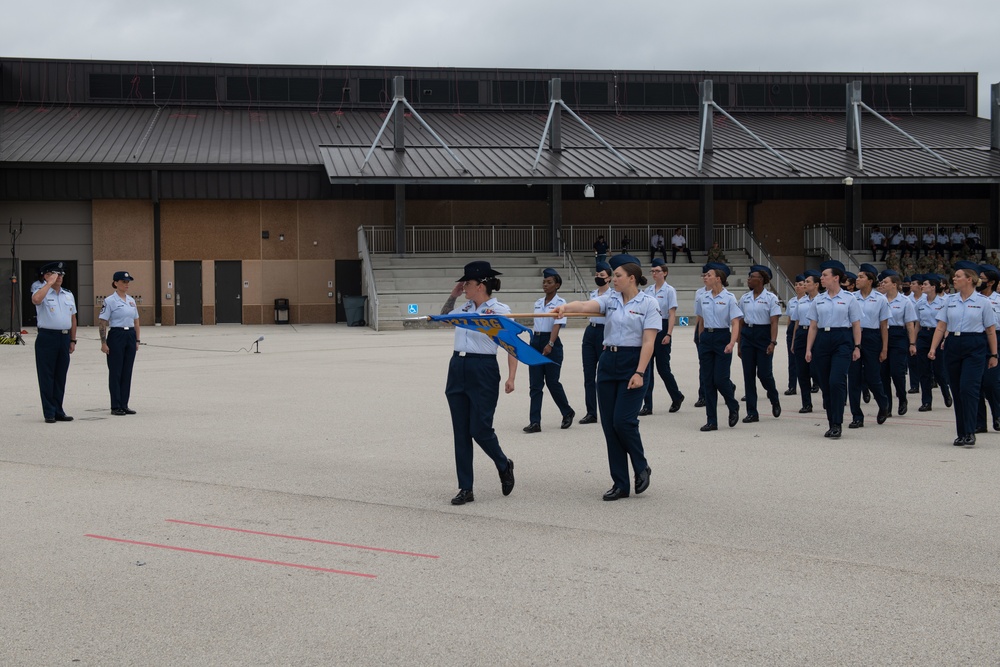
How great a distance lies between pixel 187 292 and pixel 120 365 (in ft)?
82.4

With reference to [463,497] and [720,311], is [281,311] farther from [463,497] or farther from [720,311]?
[463,497]

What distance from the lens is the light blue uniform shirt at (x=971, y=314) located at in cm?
1073

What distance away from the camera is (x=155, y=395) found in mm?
15156

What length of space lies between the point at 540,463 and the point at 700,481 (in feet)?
5.13

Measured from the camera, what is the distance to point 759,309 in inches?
513

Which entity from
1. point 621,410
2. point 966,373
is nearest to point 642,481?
point 621,410

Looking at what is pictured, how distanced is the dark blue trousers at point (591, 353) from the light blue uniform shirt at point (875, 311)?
10.7ft

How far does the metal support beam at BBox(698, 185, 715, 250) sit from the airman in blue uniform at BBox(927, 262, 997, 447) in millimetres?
28481

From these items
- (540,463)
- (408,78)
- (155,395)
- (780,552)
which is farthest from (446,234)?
(780,552)

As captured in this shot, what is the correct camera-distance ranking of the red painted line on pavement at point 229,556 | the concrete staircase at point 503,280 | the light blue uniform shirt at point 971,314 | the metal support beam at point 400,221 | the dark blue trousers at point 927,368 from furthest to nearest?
the metal support beam at point 400,221
the concrete staircase at point 503,280
the dark blue trousers at point 927,368
the light blue uniform shirt at point 971,314
the red painted line on pavement at point 229,556

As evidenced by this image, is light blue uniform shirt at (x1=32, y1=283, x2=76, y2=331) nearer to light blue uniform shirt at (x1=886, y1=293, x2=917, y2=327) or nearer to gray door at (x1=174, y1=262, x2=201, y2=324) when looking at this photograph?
light blue uniform shirt at (x1=886, y1=293, x2=917, y2=327)

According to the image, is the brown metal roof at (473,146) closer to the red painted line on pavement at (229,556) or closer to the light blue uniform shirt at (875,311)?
the light blue uniform shirt at (875,311)

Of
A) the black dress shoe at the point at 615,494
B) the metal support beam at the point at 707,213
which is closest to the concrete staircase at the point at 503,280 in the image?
the metal support beam at the point at 707,213

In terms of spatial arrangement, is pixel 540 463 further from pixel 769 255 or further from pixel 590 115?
pixel 590 115
